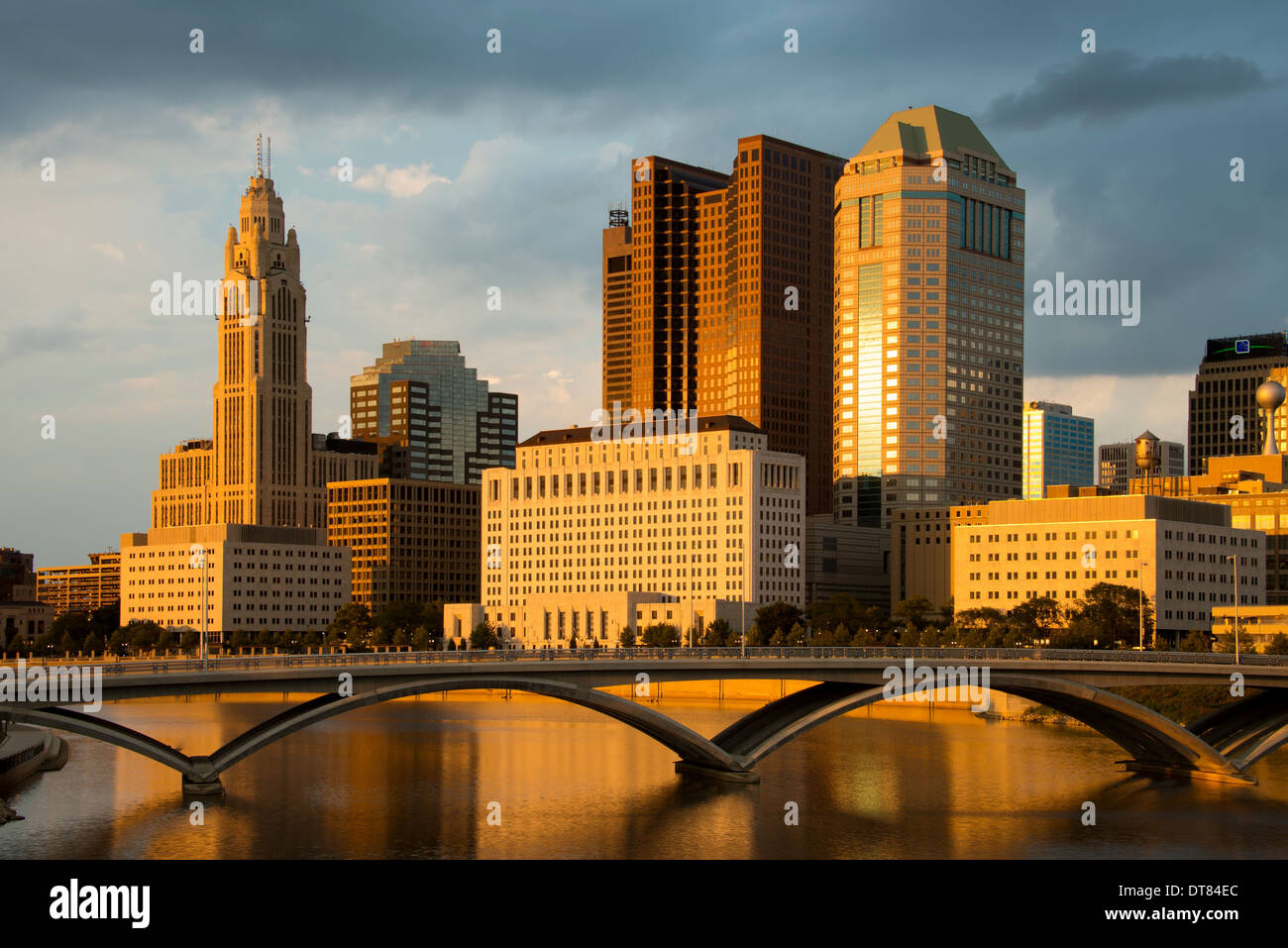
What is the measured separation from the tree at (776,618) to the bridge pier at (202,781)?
10988 cm

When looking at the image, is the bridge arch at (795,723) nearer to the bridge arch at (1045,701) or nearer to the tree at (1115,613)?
the bridge arch at (1045,701)

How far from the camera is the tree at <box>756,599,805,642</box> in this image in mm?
182375

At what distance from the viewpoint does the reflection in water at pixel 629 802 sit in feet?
212

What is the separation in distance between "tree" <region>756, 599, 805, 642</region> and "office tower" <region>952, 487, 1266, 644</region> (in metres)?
18.5

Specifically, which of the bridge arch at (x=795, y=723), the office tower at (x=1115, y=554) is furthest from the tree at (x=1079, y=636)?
the bridge arch at (x=795, y=723)

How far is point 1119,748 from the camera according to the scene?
9738 centimetres

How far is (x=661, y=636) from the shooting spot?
179m

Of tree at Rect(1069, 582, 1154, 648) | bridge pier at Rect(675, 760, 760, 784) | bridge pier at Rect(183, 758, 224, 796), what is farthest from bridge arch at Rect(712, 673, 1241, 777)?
tree at Rect(1069, 582, 1154, 648)

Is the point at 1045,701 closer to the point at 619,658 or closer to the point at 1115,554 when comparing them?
the point at 619,658

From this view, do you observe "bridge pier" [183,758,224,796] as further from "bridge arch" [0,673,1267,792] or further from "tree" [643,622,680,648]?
"tree" [643,622,680,648]

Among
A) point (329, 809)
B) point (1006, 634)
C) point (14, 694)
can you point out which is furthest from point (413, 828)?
point (1006, 634)

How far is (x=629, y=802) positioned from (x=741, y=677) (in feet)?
29.6

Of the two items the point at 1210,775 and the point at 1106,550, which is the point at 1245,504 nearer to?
the point at 1106,550
